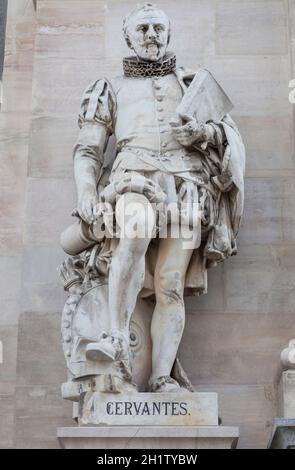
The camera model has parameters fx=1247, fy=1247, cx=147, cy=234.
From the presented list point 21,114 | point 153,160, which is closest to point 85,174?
point 153,160

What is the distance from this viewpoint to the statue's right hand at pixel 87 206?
33.8 ft

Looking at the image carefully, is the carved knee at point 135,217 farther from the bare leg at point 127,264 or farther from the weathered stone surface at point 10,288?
the weathered stone surface at point 10,288

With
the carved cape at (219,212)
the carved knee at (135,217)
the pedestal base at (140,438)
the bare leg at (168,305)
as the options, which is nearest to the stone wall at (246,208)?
the carved cape at (219,212)

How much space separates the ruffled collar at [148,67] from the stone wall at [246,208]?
74 cm

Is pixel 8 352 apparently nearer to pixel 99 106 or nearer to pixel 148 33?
pixel 99 106

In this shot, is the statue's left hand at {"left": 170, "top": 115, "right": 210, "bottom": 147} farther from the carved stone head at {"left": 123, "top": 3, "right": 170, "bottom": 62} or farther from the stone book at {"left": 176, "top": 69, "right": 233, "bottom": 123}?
the carved stone head at {"left": 123, "top": 3, "right": 170, "bottom": 62}

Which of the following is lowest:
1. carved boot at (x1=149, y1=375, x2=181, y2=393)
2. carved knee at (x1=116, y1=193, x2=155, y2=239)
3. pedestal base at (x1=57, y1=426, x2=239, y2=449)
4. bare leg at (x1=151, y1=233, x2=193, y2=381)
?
pedestal base at (x1=57, y1=426, x2=239, y2=449)

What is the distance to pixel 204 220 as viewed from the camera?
10.5 m

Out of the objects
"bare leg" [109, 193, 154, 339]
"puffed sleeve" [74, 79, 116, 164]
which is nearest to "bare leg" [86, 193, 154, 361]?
"bare leg" [109, 193, 154, 339]

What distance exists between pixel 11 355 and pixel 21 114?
2.44m

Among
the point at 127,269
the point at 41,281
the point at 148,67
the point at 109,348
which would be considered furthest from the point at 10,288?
the point at 148,67

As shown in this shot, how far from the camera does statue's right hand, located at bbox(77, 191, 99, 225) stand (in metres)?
10.3

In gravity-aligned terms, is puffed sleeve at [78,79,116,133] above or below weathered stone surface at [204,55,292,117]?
below
